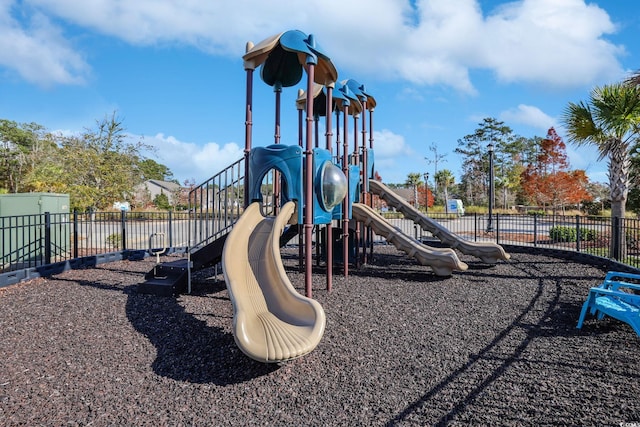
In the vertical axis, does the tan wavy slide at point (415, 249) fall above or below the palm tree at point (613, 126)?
below

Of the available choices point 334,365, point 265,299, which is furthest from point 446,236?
point 334,365

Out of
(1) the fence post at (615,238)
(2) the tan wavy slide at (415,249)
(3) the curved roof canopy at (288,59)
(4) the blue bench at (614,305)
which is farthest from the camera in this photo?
(1) the fence post at (615,238)

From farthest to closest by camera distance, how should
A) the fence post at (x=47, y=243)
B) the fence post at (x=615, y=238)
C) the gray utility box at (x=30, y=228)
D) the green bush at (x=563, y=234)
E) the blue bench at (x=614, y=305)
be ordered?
the green bush at (x=563, y=234) < the gray utility box at (x=30, y=228) < the fence post at (x=615, y=238) < the fence post at (x=47, y=243) < the blue bench at (x=614, y=305)

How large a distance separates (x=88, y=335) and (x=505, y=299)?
249 inches

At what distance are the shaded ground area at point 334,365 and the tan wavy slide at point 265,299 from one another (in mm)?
361

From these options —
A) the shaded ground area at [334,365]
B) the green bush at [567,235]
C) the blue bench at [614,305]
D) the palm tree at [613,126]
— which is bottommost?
the shaded ground area at [334,365]

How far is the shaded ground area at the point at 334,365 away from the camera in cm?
292

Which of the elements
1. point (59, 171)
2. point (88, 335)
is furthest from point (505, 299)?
point (59, 171)

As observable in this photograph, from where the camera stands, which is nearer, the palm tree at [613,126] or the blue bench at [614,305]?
the blue bench at [614,305]

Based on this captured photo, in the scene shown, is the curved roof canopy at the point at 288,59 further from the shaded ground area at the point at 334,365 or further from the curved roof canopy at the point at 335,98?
the shaded ground area at the point at 334,365

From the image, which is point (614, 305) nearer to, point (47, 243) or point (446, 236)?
point (446, 236)

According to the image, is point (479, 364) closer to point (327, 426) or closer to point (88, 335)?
point (327, 426)

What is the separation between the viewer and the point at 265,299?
14.8 ft

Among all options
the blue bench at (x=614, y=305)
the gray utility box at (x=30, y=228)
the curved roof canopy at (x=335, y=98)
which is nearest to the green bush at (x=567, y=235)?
the curved roof canopy at (x=335, y=98)
